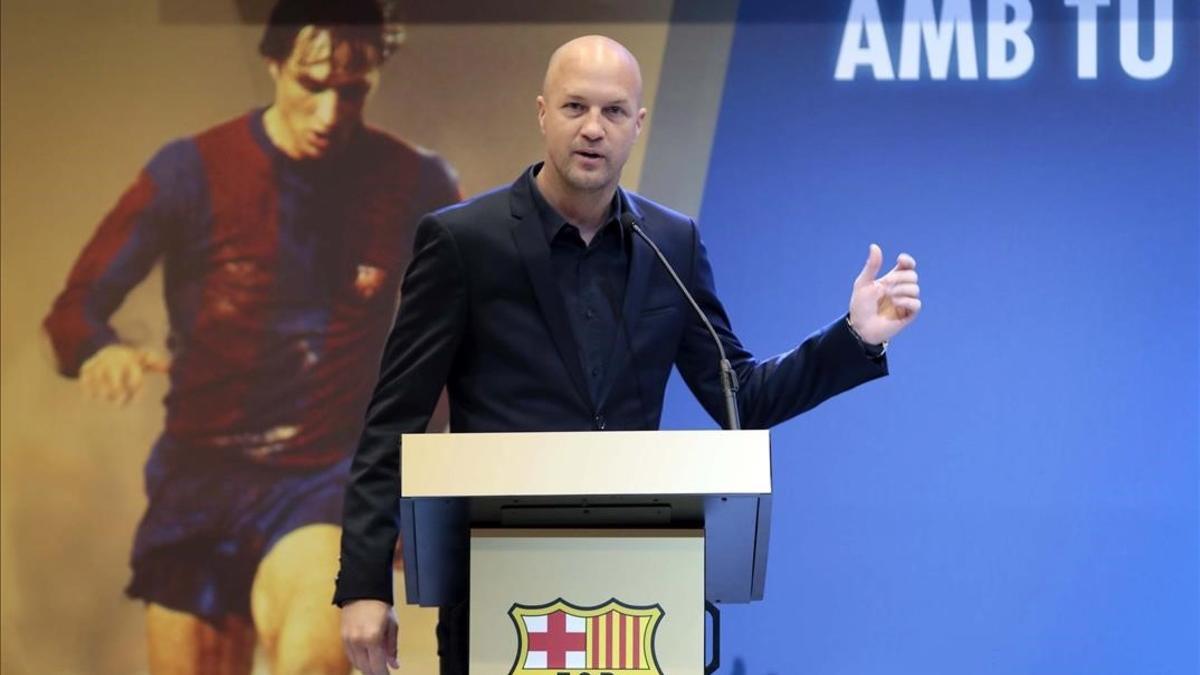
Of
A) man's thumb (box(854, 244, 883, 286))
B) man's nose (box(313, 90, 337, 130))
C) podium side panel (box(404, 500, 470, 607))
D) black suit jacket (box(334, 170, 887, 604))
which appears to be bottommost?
podium side panel (box(404, 500, 470, 607))

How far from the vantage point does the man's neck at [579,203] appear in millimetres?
2449

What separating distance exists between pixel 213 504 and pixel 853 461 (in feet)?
5.06

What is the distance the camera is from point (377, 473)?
7.79ft

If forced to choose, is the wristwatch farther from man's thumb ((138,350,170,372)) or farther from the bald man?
man's thumb ((138,350,170,372))

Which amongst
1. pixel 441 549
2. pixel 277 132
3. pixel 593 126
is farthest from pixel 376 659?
pixel 277 132

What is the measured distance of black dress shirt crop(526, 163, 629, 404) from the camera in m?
2.44

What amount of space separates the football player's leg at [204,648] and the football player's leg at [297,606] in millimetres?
54

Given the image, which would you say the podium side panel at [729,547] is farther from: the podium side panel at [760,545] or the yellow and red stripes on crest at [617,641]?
the yellow and red stripes on crest at [617,641]

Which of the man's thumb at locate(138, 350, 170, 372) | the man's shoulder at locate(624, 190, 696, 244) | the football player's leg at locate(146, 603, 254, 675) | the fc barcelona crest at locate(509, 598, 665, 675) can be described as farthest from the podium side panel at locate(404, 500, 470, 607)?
the man's thumb at locate(138, 350, 170, 372)

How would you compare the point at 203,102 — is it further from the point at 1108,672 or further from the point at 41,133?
the point at 1108,672

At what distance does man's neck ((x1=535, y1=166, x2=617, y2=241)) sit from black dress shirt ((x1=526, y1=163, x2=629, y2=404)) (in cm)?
1

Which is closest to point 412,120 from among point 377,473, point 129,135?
point 129,135

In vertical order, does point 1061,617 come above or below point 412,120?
below

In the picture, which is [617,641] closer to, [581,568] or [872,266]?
[581,568]
